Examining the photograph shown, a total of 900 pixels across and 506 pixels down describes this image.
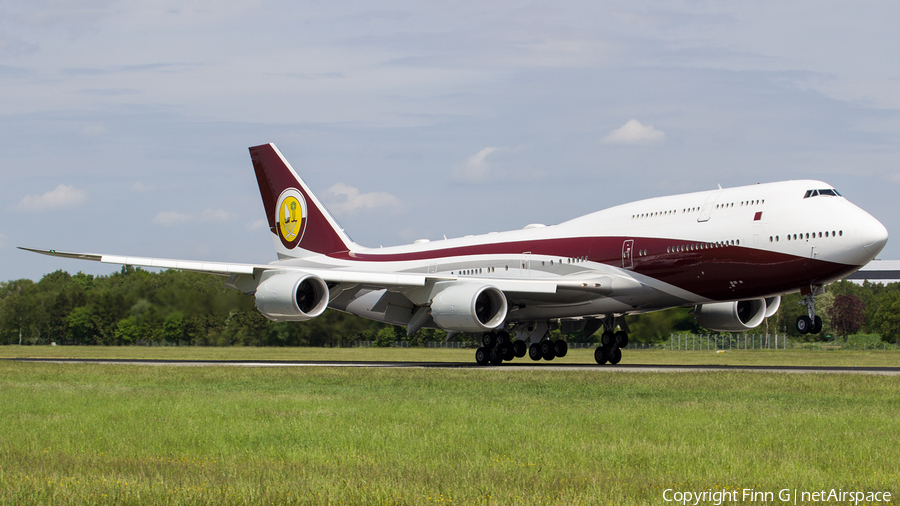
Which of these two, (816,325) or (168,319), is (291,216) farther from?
(816,325)

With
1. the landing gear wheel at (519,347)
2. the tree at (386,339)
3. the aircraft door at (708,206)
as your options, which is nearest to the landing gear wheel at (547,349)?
the landing gear wheel at (519,347)

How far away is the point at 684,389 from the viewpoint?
1789cm

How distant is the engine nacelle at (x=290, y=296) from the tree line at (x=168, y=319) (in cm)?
Result: 866

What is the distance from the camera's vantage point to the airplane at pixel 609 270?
24.4m

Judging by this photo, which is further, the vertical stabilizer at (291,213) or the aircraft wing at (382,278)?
the vertical stabilizer at (291,213)

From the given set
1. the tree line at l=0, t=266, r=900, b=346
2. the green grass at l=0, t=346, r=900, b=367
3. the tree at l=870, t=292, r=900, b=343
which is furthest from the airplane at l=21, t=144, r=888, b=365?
the tree at l=870, t=292, r=900, b=343

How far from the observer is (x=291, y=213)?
127 feet

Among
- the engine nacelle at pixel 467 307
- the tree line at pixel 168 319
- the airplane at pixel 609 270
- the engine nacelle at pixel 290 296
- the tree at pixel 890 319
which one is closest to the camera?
the airplane at pixel 609 270

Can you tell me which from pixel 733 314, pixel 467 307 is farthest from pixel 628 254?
pixel 733 314

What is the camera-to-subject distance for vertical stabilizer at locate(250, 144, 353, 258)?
124 ft

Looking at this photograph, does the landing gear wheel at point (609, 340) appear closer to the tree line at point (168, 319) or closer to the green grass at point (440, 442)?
the tree line at point (168, 319)

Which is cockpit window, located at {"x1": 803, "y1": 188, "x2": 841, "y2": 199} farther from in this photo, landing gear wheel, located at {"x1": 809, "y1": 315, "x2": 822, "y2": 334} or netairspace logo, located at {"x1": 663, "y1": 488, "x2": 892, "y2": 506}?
netairspace logo, located at {"x1": 663, "y1": 488, "x2": 892, "y2": 506}

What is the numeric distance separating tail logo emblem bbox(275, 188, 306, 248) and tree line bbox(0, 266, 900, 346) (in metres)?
3.34

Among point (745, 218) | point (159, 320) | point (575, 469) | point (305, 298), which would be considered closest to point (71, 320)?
point (159, 320)
